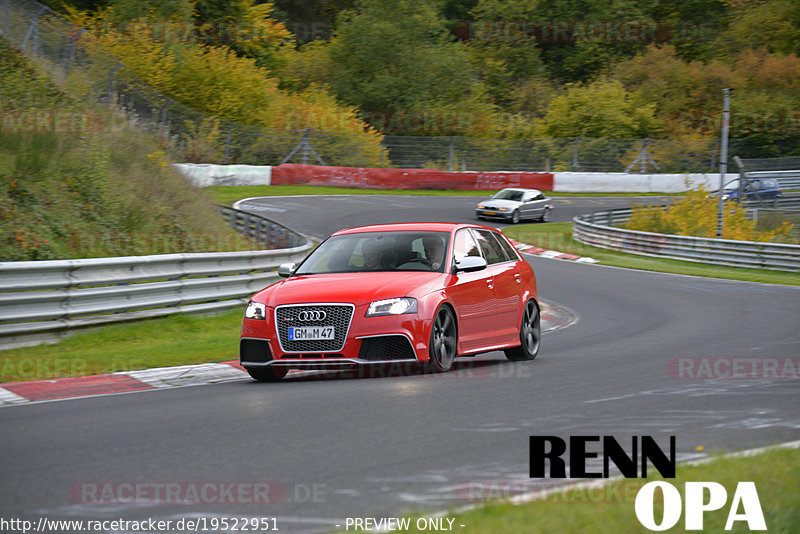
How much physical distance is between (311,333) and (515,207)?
3118 cm

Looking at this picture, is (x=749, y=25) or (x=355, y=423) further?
(x=749, y=25)

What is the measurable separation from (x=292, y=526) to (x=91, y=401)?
4.57 m

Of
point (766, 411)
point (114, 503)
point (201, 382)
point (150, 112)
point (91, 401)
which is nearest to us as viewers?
point (114, 503)

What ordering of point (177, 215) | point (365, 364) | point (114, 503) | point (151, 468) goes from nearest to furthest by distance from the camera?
1. point (114, 503)
2. point (151, 468)
3. point (365, 364)
4. point (177, 215)

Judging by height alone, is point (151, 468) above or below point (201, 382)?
above

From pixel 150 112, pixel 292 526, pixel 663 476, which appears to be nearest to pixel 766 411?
pixel 663 476

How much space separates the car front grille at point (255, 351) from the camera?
986 centimetres

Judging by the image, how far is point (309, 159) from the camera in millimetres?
48281

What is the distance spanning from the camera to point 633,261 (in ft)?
104

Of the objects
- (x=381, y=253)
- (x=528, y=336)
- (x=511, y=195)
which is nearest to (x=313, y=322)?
(x=381, y=253)

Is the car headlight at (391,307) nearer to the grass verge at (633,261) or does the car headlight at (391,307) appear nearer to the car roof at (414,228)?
the car roof at (414,228)

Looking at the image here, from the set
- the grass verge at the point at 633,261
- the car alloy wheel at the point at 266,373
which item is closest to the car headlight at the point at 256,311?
the car alloy wheel at the point at 266,373

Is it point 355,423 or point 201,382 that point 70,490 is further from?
point 201,382

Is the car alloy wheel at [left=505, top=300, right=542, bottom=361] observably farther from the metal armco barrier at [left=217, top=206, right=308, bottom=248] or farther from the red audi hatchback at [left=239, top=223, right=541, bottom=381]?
the metal armco barrier at [left=217, top=206, right=308, bottom=248]
